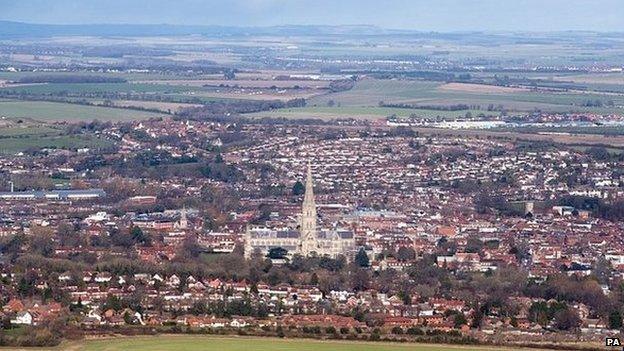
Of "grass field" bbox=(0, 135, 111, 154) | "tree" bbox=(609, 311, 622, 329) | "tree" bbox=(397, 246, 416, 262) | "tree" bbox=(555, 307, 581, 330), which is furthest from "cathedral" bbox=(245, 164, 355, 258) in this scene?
"grass field" bbox=(0, 135, 111, 154)

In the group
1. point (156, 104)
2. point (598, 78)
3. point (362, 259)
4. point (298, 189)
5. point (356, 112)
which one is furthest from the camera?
point (598, 78)

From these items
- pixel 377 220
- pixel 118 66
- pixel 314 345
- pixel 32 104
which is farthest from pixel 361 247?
pixel 118 66

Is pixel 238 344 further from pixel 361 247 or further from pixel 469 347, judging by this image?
pixel 361 247

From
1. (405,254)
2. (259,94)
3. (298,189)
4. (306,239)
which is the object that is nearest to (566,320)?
(405,254)

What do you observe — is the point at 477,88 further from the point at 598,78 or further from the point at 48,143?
the point at 48,143

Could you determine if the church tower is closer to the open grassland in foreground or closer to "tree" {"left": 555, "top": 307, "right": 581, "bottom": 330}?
"tree" {"left": 555, "top": 307, "right": 581, "bottom": 330}

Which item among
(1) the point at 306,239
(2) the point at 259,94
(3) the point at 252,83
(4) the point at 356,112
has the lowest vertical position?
(3) the point at 252,83

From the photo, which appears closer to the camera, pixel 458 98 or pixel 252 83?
pixel 458 98
